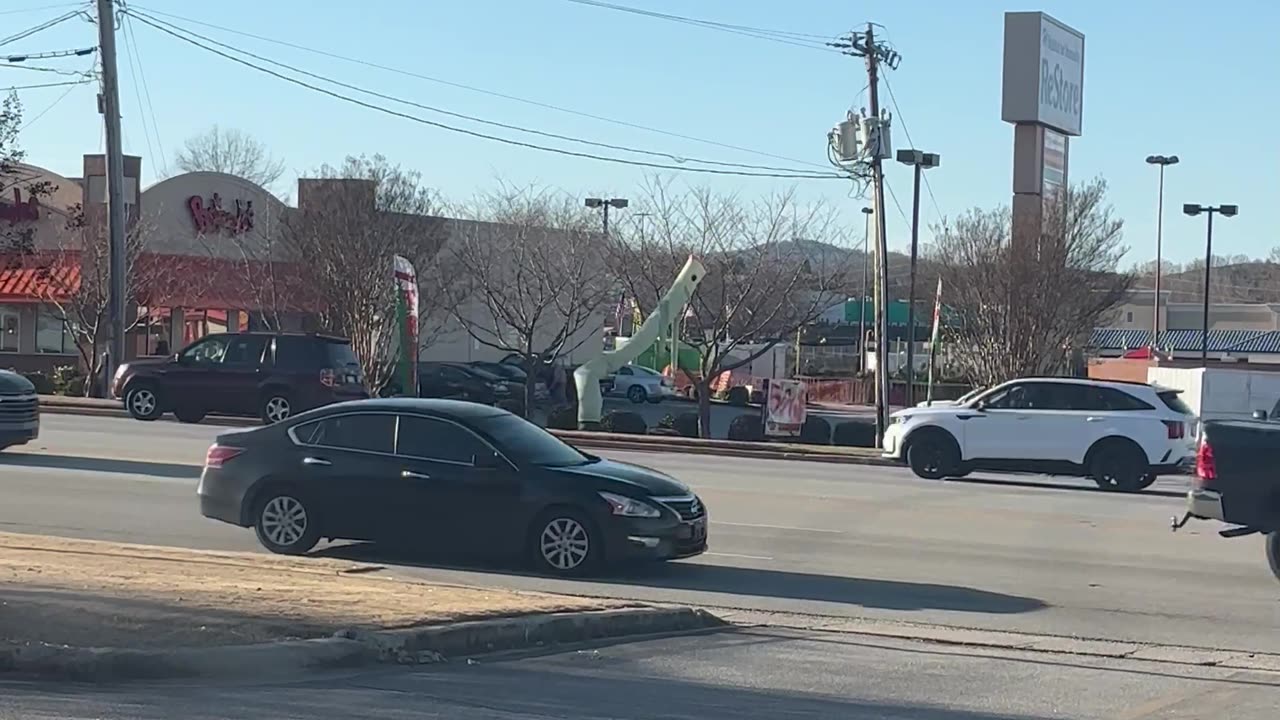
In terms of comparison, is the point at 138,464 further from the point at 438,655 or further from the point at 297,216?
the point at 297,216

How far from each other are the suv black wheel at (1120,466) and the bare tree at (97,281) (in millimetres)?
24673

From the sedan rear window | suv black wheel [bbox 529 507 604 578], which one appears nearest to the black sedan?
suv black wheel [bbox 529 507 604 578]

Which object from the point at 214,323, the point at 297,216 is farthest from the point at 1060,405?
the point at 214,323

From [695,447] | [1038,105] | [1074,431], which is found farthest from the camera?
[1038,105]

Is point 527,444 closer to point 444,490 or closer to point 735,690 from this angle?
point 444,490

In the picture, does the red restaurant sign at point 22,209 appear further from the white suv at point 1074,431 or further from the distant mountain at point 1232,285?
the distant mountain at point 1232,285

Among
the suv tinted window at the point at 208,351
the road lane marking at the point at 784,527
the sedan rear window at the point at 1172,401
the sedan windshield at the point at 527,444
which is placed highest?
the suv tinted window at the point at 208,351

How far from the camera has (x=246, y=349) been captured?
29.7 metres

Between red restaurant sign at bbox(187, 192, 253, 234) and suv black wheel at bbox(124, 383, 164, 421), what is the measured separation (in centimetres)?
2045

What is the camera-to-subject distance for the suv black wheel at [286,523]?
14609 mm

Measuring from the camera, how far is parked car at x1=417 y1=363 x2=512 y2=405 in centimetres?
4700

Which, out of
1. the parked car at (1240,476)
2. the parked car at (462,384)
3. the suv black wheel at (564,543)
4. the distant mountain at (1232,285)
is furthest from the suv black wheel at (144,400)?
the distant mountain at (1232,285)

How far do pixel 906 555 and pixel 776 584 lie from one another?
8.09 ft

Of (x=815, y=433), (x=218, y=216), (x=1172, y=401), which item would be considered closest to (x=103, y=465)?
(x=1172, y=401)
